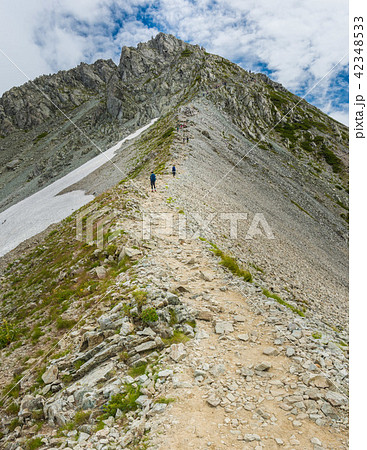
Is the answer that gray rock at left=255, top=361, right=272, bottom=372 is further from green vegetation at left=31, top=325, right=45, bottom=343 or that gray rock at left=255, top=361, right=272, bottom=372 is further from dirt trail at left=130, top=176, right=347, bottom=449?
green vegetation at left=31, top=325, right=45, bottom=343

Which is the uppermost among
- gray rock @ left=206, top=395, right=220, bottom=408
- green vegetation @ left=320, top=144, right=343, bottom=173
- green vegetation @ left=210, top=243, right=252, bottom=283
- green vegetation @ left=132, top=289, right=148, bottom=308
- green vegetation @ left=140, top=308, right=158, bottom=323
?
green vegetation @ left=320, top=144, right=343, bottom=173

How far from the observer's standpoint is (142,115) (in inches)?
4102

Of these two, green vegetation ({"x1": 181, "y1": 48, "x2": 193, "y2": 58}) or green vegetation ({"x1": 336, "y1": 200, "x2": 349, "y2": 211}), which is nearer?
green vegetation ({"x1": 336, "y1": 200, "x2": 349, "y2": 211})

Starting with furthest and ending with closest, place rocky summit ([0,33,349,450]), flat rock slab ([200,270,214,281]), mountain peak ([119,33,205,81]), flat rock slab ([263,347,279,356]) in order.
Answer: mountain peak ([119,33,205,81]) → flat rock slab ([200,270,214,281]) → flat rock slab ([263,347,279,356]) → rocky summit ([0,33,349,450])

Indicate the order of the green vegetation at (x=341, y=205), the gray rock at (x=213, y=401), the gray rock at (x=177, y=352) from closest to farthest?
the gray rock at (x=213, y=401), the gray rock at (x=177, y=352), the green vegetation at (x=341, y=205)

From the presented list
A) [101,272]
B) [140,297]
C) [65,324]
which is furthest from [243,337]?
[101,272]

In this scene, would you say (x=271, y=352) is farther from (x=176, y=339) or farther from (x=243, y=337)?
(x=176, y=339)

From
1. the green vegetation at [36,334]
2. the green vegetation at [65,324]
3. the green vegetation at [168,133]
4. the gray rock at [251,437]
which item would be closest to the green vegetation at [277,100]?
the green vegetation at [168,133]

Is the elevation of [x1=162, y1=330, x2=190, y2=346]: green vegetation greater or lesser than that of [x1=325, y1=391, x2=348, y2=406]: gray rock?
greater

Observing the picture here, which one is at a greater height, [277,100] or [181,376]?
[277,100]

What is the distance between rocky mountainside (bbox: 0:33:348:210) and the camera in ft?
303

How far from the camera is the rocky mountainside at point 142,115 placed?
92.5 metres

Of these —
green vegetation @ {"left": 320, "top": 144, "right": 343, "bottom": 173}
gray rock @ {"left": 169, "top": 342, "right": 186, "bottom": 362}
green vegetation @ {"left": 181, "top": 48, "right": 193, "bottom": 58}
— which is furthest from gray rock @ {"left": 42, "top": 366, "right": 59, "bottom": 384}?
green vegetation @ {"left": 181, "top": 48, "right": 193, "bottom": 58}

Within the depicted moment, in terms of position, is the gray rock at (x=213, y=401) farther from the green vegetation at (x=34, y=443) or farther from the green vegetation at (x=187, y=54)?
the green vegetation at (x=187, y=54)
